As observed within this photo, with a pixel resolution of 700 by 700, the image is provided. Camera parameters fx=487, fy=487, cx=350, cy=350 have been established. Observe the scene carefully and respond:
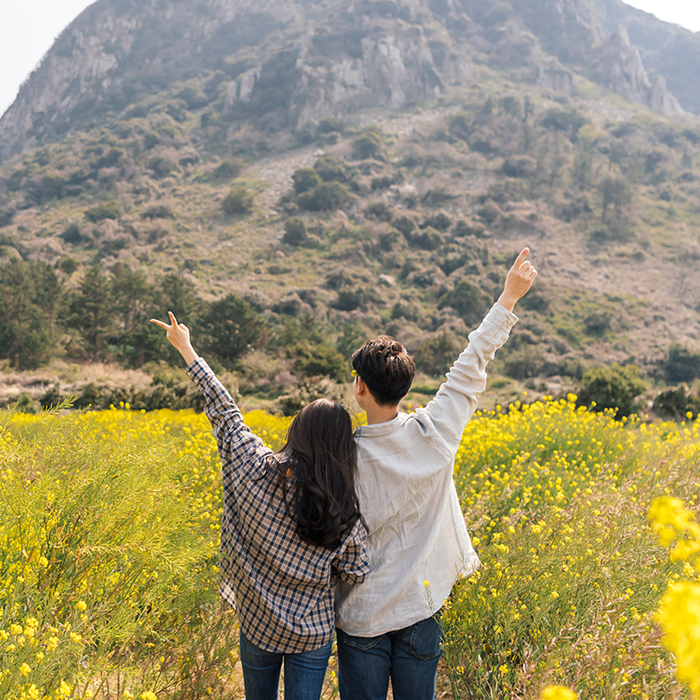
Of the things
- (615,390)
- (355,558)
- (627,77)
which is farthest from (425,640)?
(627,77)

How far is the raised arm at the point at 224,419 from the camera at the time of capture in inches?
61.8

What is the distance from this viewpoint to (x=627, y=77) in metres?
83.0

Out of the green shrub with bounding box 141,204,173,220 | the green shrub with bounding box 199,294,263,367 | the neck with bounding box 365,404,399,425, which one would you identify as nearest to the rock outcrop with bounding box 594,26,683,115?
the green shrub with bounding box 141,204,173,220

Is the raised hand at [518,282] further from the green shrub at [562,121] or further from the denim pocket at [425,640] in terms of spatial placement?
the green shrub at [562,121]

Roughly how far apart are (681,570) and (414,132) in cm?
6754

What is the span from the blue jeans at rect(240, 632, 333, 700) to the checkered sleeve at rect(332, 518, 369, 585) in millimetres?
220

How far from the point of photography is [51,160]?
58094 millimetres

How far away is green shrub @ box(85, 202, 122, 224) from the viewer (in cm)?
4266

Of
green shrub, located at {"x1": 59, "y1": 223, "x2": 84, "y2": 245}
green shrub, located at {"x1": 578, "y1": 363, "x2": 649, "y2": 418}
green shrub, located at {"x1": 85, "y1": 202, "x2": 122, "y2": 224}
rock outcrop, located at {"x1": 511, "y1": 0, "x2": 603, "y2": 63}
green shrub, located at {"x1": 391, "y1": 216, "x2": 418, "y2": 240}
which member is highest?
rock outcrop, located at {"x1": 511, "y1": 0, "x2": 603, "y2": 63}

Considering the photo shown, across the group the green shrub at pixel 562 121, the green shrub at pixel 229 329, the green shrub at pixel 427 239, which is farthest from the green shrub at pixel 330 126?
Result: the green shrub at pixel 229 329

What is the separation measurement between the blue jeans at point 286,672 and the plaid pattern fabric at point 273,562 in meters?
0.05

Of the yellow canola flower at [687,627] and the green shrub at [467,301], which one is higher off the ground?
the yellow canola flower at [687,627]

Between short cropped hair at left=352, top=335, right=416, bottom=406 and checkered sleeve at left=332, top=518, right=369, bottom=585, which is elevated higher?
short cropped hair at left=352, top=335, right=416, bottom=406

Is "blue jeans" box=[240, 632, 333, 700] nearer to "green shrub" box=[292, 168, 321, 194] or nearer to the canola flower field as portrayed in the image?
the canola flower field
